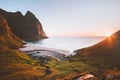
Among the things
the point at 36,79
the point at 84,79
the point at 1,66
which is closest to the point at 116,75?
the point at 84,79

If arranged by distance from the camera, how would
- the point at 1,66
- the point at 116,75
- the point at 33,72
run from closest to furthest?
the point at 116,75 → the point at 33,72 → the point at 1,66

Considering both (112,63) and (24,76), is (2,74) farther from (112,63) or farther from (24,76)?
(112,63)

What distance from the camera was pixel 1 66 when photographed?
19800cm

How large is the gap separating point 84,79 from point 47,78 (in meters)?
32.2

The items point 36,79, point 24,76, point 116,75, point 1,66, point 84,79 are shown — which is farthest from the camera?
point 1,66

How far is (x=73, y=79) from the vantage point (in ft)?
469

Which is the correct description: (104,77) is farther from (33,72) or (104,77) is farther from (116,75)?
(33,72)

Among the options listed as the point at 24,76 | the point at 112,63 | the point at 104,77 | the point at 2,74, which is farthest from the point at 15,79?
the point at 112,63

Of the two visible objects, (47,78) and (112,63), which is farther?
(112,63)

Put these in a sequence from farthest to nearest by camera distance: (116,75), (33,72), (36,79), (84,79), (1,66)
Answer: (1,66), (33,72), (36,79), (116,75), (84,79)

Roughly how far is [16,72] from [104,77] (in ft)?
270

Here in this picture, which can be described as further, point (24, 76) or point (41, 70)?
point (41, 70)

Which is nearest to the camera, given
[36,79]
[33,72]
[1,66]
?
[36,79]

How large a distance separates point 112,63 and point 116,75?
55.9 m
